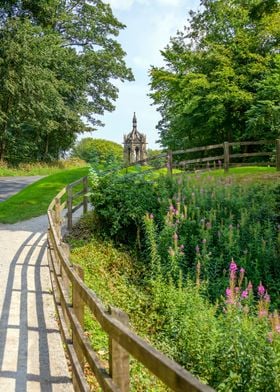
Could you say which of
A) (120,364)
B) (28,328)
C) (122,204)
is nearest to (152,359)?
(120,364)

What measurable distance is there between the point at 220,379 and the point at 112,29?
35.1 meters

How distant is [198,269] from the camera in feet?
21.1

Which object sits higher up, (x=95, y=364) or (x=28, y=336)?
(x=95, y=364)

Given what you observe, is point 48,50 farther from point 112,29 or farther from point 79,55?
point 112,29

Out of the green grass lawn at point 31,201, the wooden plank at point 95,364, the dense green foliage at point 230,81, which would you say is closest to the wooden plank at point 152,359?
the wooden plank at point 95,364

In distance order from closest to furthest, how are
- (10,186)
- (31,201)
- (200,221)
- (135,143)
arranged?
(200,221) → (31,201) → (10,186) → (135,143)

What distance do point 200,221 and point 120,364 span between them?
21.0 feet

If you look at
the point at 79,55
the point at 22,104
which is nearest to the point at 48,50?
the point at 22,104

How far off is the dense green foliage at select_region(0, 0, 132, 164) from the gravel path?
14578 millimetres

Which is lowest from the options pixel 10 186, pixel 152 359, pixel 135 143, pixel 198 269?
pixel 198 269

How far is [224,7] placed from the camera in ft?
85.1

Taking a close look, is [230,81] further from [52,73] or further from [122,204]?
[122,204]

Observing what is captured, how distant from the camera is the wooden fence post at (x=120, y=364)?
2410 millimetres

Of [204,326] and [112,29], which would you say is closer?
[204,326]
